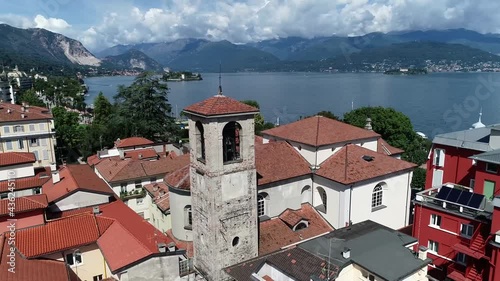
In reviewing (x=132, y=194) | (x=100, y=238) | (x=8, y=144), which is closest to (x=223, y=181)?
(x=100, y=238)

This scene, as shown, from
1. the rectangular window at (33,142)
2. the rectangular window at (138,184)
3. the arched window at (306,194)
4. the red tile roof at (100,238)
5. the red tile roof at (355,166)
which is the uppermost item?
→ the red tile roof at (355,166)

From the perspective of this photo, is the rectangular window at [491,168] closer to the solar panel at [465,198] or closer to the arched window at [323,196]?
the solar panel at [465,198]

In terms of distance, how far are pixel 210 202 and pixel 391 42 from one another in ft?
607

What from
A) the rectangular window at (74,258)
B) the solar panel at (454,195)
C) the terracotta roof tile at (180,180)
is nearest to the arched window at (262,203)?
the terracotta roof tile at (180,180)

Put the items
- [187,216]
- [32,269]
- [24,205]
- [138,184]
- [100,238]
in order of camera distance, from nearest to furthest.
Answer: [32,269] → [100,238] → [24,205] → [187,216] → [138,184]

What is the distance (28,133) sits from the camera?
4412 cm

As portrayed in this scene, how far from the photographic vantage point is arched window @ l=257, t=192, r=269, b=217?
2364cm

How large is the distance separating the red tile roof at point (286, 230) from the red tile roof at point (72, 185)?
12.8 metres

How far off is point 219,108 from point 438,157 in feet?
52.2

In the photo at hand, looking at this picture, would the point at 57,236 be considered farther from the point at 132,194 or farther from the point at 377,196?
the point at 377,196

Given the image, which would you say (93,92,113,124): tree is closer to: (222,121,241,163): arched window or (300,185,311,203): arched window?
(300,185,311,203): arched window

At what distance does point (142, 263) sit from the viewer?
747 inches

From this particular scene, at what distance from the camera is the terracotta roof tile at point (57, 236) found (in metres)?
19.4

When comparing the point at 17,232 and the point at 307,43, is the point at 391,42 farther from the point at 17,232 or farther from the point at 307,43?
the point at 17,232
